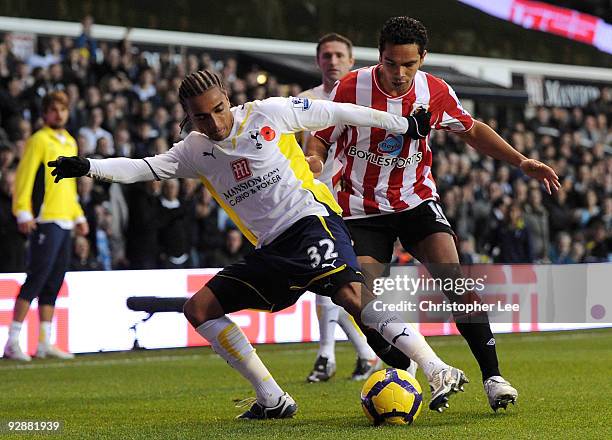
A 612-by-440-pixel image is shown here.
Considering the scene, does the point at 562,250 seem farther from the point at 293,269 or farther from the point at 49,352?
the point at 293,269

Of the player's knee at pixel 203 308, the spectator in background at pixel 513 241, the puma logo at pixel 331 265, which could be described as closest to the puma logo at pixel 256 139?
the puma logo at pixel 331 265

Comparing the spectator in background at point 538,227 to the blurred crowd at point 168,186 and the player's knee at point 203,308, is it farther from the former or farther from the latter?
the player's knee at point 203,308

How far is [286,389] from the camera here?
8961 mm

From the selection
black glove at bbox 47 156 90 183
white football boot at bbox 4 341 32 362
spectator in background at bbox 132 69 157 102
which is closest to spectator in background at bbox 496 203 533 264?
spectator in background at bbox 132 69 157 102

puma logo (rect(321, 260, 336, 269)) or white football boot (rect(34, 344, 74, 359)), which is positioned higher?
puma logo (rect(321, 260, 336, 269))

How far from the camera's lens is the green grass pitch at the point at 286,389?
627cm

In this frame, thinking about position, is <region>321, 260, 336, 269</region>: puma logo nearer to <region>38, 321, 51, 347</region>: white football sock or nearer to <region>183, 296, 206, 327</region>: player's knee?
<region>183, 296, 206, 327</region>: player's knee

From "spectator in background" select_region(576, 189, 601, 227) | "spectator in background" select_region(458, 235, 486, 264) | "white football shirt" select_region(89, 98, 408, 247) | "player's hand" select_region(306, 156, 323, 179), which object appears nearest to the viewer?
"white football shirt" select_region(89, 98, 408, 247)

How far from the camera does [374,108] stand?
23.1ft

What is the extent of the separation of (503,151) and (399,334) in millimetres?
1282

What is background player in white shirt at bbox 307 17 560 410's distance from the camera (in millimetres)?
6965

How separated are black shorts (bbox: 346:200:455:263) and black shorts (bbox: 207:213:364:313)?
0.49m

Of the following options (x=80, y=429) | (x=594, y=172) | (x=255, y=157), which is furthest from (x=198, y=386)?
(x=594, y=172)

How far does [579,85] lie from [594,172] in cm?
843
